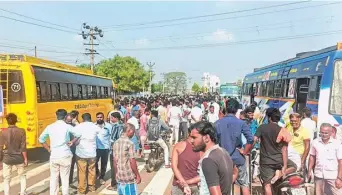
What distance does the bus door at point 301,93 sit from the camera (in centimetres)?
1247

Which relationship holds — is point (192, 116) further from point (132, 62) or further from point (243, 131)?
point (132, 62)

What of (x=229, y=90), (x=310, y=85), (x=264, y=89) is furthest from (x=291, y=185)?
(x=229, y=90)

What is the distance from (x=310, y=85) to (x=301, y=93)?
4.88 feet

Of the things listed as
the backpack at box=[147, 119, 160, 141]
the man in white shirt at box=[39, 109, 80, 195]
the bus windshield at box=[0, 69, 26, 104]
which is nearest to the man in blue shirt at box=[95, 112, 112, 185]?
the man in white shirt at box=[39, 109, 80, 195]

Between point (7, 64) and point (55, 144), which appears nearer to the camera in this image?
point (55, 144)

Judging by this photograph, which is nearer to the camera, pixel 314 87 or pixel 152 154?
pixel 152 154

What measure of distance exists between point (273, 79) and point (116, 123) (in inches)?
438

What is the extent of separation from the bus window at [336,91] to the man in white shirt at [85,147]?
567 centimetres

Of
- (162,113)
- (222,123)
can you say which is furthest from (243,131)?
(162,113)

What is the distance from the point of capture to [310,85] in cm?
1152

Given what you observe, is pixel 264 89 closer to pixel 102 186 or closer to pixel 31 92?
pixel 31 92

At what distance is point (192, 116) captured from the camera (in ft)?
46.2

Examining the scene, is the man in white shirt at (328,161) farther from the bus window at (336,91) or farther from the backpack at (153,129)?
the backpack at (153,129)

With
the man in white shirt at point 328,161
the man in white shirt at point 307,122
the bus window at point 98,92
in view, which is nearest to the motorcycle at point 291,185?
the man in white shirt at point 328,161
